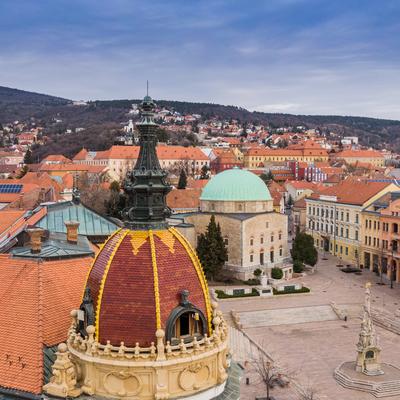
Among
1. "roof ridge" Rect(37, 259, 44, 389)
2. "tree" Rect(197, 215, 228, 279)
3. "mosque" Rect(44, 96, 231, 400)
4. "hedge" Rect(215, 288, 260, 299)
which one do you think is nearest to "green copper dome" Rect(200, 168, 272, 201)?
"tree" Rect(197, 215, 228, 279)

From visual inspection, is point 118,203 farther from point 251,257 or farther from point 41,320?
point 41,320

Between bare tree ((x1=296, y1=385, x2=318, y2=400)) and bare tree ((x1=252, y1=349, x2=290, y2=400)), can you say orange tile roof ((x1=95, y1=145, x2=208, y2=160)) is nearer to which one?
bare tree ((x1=252, y1=349, x2=290, y2=400))

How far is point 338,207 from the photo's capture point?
8300 cm

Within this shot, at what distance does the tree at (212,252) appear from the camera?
62.5 m

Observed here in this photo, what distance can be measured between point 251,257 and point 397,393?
116ft

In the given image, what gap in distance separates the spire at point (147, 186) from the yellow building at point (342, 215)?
63267mm

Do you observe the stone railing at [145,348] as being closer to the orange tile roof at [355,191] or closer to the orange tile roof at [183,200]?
the orange tile roof at [355,191]

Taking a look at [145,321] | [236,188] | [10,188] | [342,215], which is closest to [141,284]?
[145,321]

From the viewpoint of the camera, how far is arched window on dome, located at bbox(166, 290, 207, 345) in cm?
1574

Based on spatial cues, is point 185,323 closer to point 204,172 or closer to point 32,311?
point 32,311

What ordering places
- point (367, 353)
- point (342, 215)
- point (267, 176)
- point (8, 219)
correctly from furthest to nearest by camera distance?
point (267, 176) < point (342, 215) < point (8, 219) < point (367, 353)

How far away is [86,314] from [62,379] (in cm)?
187

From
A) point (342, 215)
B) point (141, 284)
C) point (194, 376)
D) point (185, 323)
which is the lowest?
point (342, 215)

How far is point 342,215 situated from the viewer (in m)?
82.0
